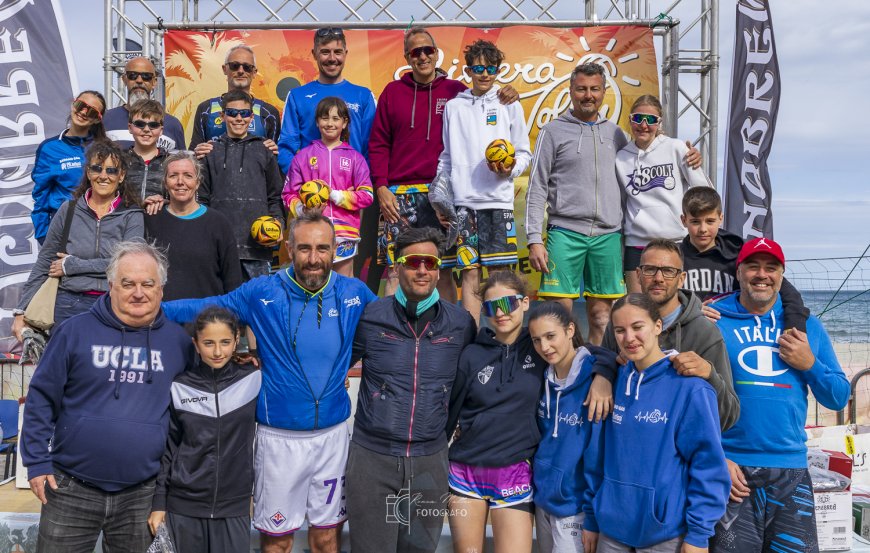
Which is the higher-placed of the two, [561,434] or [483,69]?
[483,69]

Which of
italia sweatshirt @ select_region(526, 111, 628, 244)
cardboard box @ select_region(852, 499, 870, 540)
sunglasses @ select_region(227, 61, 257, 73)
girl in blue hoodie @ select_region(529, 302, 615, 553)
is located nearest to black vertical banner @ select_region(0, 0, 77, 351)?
sunglasses @ select_region(227, 61, 257, 73)

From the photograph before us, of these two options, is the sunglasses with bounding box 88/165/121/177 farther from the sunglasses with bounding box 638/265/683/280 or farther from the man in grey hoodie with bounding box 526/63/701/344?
the sunglasses with bounding box 638/265/683/280

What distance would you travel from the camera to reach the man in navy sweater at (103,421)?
11.1ft

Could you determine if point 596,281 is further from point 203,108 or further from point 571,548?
point 203,108

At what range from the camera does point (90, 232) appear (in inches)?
175

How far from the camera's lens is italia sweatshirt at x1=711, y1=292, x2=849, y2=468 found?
3.61 metres

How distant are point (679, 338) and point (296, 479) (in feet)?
6.71

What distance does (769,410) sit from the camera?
3.62m

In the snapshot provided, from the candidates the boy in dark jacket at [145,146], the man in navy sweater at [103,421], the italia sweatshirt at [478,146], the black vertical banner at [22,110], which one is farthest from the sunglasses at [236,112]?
the black vertical banner at [22,110]

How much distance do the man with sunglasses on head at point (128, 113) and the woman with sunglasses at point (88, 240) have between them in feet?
4.42

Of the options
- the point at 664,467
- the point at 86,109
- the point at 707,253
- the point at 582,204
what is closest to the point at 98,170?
the point at 86,109

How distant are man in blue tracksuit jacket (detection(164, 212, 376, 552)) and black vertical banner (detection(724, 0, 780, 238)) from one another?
4506mm

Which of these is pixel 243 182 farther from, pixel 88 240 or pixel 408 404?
pixel 408 404

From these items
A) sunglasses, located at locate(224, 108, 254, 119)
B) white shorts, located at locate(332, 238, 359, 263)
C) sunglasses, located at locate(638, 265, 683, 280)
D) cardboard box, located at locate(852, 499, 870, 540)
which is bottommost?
cardboard box, located at locate(852, 499, 870, 540)
